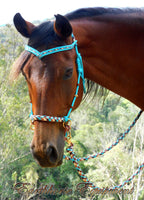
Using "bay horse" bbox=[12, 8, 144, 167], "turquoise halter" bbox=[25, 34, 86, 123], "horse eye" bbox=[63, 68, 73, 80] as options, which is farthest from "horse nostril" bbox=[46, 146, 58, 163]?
"horse eye" bbox=[63, 68, 73, 80]

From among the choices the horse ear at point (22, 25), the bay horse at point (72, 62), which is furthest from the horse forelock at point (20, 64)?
the horse ear at point (22, 25)

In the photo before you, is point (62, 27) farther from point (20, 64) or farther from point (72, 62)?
point (20, 64)

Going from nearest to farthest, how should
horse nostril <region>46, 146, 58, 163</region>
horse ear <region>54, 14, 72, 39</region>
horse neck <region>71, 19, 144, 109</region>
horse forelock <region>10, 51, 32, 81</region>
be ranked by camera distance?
horse nostril <region>46, 146, 58, 163</region> < horse ear <region>54, 14, 72, 39</region> < horse forelock <region>10, 51, 32, 81</region> < horse neck <region>71, 19, 144, 109</region>

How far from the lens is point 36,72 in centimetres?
158

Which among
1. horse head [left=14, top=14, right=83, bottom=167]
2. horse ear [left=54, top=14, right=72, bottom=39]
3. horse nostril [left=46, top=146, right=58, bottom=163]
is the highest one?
horse ear [left=54, top=14, right=72, bottom=39]

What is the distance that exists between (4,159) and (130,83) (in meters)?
15.5

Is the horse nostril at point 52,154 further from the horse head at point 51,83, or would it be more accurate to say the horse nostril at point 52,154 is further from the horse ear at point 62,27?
the horse ear at point 62,27

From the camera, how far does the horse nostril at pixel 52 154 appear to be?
148 cm

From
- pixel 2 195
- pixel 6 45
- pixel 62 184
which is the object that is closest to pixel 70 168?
pixel 62 184

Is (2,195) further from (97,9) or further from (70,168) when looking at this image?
(97,9)

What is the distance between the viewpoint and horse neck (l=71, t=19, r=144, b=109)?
6.37 ft

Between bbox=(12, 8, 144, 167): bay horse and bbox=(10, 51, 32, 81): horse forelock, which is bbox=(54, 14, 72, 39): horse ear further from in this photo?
bbox=(10, 51, 32, 81): horse forelock

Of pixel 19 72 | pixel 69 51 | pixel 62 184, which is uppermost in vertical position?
pixel 69 51

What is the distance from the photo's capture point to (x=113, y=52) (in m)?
1.97
